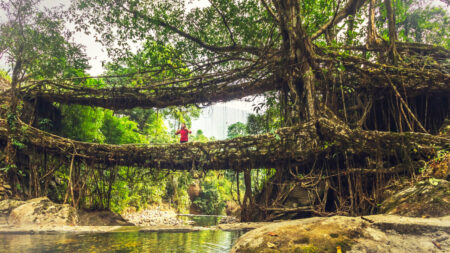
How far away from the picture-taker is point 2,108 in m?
7.05

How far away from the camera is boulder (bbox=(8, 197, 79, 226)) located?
4.89 meters

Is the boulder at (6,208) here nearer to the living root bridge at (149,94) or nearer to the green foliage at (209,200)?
the living root bridge at (149,94)

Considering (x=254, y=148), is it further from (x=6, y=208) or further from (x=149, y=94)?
(x=6, y=208)

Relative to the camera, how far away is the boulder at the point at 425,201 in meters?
2.64

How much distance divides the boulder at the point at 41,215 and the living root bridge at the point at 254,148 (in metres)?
1.54

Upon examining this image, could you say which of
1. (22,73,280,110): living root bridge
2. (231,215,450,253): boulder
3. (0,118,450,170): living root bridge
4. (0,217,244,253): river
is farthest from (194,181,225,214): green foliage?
(231,215,450,253): boulder

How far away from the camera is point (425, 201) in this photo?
9.39ft

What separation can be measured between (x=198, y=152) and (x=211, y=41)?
383cm

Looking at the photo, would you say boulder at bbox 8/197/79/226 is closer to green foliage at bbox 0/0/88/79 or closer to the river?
the river

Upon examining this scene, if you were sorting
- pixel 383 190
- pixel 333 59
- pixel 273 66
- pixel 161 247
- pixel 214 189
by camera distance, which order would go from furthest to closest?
1. pixel 214 189
2. pixel 273 66
3. pixel 333 59
4. pixel 383 190
5. pixel 161 247

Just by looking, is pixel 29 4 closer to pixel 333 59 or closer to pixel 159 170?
pixel 159 170

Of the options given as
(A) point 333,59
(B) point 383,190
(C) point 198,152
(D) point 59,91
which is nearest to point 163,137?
(D) point 59,91

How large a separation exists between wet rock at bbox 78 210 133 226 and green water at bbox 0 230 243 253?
10.2ft

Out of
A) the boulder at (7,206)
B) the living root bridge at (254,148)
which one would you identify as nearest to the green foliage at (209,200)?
the living root bridge at (254,148)
